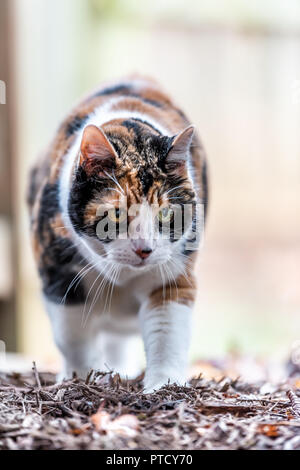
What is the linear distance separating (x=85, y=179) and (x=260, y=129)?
2142 mm

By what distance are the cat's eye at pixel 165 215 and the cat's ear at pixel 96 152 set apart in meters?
0.15

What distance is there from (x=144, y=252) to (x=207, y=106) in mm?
1987

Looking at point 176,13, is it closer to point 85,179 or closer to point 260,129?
point 260,129

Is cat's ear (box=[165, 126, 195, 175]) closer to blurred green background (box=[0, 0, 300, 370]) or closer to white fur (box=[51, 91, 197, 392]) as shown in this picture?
white fur (box=[51, 91, 197, 392])

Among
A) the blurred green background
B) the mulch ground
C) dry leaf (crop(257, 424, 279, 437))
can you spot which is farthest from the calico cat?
the blurred green background

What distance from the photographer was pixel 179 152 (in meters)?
1.34

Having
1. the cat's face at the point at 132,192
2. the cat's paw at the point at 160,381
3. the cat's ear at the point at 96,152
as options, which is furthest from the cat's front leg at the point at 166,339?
the cat's ear at the point at 96,152

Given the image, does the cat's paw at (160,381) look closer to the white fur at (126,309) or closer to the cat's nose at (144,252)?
the white fur at (126,309)

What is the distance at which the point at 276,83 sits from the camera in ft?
10.2

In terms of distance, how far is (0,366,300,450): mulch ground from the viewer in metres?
1.05

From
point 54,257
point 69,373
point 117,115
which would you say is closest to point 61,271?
point 54,257

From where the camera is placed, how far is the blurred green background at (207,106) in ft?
10.0
